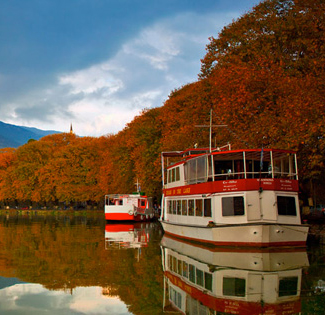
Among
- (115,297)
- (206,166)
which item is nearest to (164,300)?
(115,297)

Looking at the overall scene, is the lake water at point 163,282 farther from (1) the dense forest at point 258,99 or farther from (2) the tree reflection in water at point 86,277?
(1) the dense forest at point 258,99

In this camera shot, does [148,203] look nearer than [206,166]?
No

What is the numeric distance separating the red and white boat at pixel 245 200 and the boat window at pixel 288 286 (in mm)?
7257

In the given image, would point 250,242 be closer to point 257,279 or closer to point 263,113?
point 257,279

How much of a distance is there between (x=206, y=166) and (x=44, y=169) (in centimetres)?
6659

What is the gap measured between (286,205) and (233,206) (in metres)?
2.79

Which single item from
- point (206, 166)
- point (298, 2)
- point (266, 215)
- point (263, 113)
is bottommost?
point (266, 215)

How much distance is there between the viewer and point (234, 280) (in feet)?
43.2

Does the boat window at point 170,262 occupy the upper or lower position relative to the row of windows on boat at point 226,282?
upper

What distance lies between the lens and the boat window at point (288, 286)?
11.3 metres

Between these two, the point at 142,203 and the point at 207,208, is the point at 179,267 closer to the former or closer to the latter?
the point at 207,208

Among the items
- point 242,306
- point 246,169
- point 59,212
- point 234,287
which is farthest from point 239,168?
point 59,212

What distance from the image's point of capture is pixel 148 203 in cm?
5316

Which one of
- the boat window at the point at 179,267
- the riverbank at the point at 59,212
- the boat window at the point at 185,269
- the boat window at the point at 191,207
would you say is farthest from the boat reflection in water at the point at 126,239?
the riverbank at the point at 59,212
